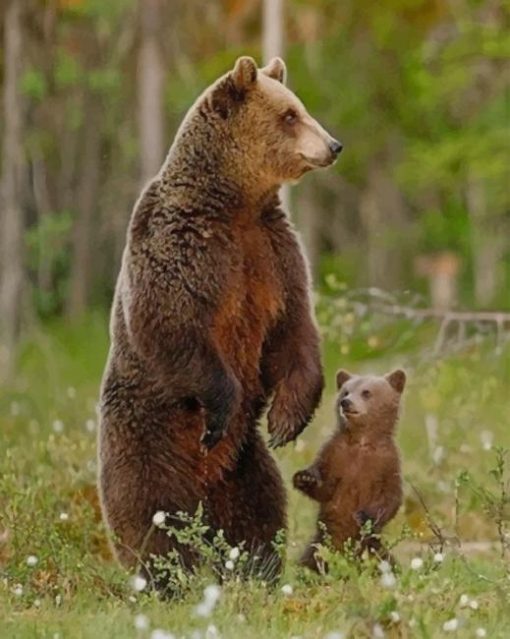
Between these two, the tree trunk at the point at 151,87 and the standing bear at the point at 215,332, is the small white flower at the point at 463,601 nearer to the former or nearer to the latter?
the standing bear at the point at 215,332

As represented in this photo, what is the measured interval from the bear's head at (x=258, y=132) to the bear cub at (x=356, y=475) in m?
1.06

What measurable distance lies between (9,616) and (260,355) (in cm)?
159

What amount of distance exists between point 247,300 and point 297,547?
4.41 ft

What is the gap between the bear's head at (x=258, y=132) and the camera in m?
7.67

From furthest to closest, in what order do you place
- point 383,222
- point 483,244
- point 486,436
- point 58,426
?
point 383,222
point 483,244
point 486,436
point 58,426

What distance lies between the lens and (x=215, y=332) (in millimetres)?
7539

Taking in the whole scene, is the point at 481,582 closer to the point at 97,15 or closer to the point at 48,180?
the point at 97,15

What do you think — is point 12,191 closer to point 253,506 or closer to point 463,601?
point 253,506

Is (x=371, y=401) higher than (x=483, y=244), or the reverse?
(x=371, y=401)

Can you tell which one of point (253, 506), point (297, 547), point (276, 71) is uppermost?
point (276, 71)

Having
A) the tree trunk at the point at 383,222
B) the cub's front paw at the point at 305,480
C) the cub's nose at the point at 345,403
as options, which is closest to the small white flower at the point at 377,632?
the cub's front paw at the point at 305,480

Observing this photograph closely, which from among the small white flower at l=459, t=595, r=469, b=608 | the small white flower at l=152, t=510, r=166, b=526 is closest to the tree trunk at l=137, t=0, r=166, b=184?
the small white flower at l=152, t=510, r=166, b=526

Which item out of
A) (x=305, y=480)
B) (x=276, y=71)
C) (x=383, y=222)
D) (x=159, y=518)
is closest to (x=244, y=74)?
(x=276, y=71)

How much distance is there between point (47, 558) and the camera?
7.91 meters
